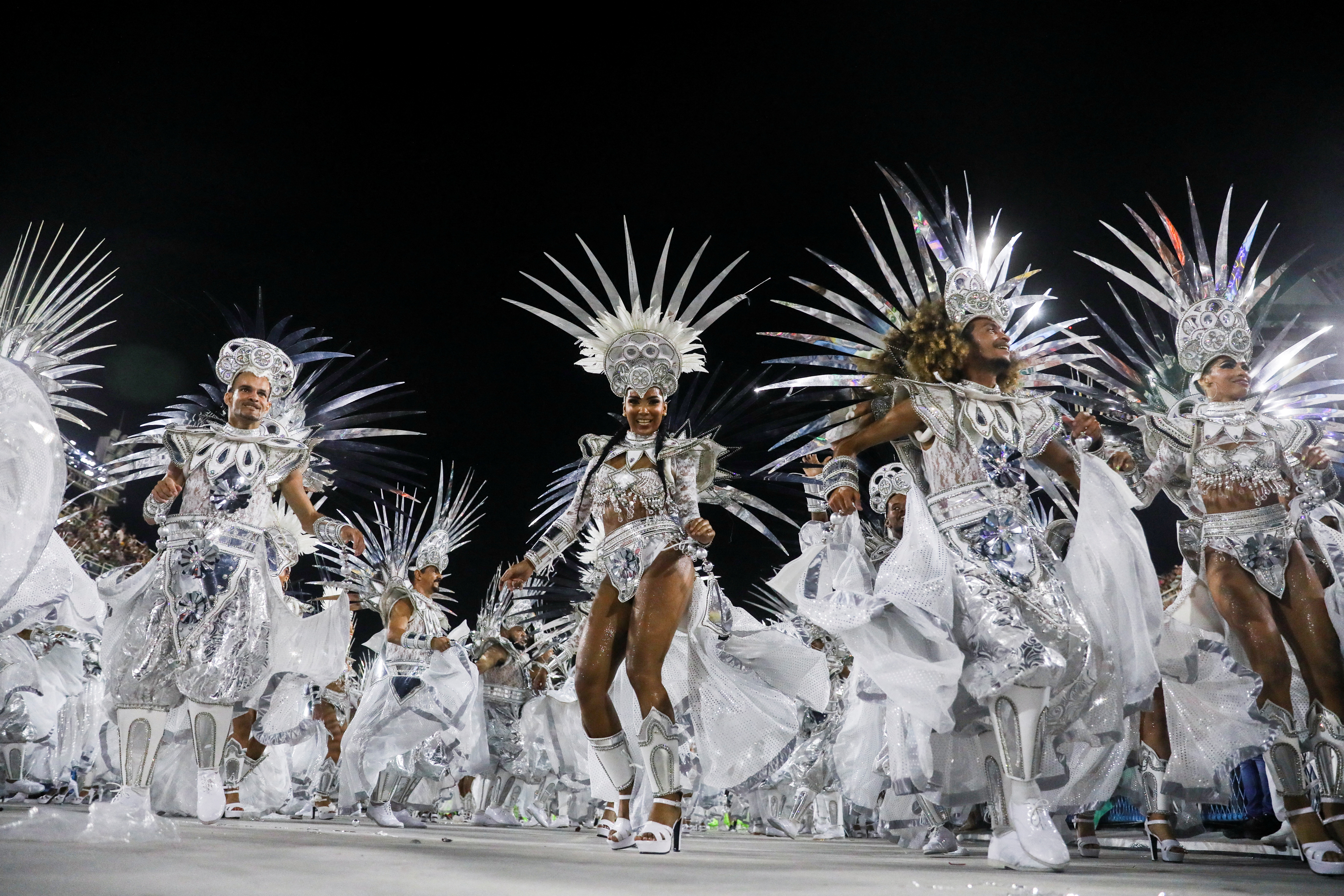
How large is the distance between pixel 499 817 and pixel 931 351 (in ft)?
27.6

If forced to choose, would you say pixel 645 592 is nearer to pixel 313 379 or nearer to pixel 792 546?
pixel 792 546

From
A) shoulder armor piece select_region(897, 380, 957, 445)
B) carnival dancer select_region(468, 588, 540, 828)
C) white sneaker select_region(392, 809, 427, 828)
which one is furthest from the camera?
carnival dancer select_region(468, 588, 540, 828)

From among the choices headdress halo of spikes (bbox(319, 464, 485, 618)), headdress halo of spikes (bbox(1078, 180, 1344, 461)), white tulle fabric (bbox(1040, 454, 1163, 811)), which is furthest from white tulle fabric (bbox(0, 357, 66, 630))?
headdress halo of spikes (bbox(319, 464, 485, 618))

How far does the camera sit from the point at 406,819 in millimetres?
9086

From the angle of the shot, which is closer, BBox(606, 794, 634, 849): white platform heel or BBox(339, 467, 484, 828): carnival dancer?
BBox(606, 794, 634, 849): white platform heel

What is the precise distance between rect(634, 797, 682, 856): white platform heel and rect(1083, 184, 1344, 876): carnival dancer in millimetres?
2357

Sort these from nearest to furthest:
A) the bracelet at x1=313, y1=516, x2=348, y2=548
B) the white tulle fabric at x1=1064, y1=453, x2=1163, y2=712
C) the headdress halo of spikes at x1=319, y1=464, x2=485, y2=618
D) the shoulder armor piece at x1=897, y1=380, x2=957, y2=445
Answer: the white tulle fabric at x1=1064, y1=453, x2=1163, y2=712
the shoulder armor piece at x1=897, y1=380, x2=957, y2=445
the bracelet at x1=313, y1=516, x2=348, y2=548
the headdress halo of spikes at x1=319, y1=464, x2=485, y2=618

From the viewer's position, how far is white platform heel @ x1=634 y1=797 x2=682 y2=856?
4.31 meters

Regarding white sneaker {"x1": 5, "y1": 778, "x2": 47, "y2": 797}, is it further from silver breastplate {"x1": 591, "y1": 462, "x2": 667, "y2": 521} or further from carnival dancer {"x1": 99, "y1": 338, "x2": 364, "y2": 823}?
silver breastplate {"x1": 591, "y1": 462, "x2": 667, "y2": 521}

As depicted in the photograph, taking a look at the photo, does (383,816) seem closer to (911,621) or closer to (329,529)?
(329,529)

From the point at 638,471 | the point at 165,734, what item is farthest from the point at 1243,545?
the point at 165,734

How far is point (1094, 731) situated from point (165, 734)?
513cm

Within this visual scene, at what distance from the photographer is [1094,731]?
423 centimetres

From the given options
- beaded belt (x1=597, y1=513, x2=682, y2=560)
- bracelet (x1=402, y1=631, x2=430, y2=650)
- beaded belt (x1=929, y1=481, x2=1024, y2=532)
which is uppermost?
bracelet (x1=402, y1=631, x2=430, y2=650)
